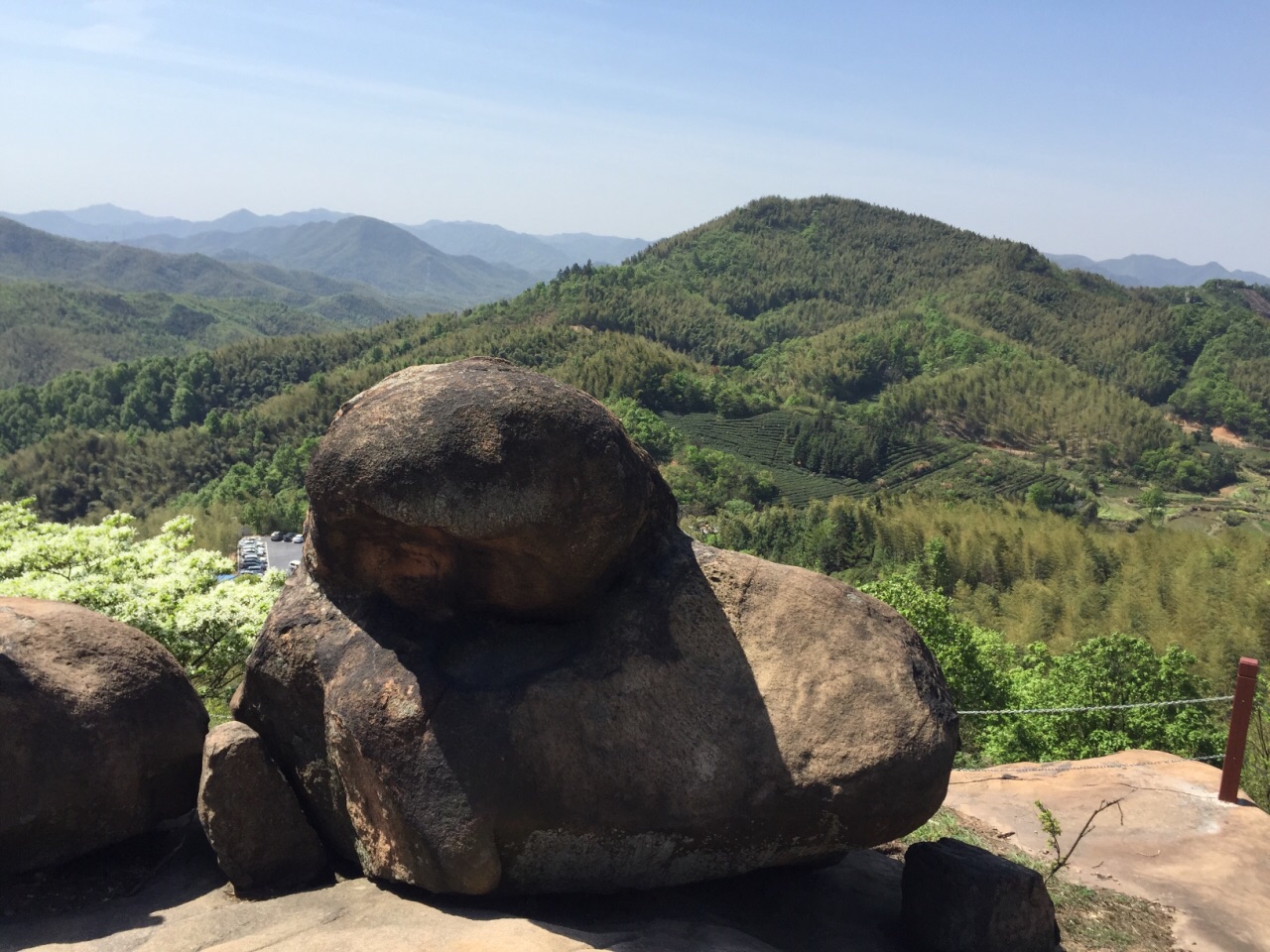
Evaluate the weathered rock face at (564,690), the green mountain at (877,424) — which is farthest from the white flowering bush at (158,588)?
the green mountain at (877,424)

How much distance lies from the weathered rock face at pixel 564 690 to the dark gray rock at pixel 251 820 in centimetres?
28

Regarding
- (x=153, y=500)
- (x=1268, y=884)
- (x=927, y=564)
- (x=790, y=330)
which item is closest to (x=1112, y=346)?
(x=790, y=330)

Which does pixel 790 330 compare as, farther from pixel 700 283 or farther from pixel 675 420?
pixel 675 420

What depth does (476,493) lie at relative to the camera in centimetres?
701

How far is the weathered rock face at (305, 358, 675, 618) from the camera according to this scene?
703cm

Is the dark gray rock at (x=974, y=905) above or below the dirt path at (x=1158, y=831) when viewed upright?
above

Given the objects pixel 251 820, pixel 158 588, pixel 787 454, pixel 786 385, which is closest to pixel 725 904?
pixel 251 820

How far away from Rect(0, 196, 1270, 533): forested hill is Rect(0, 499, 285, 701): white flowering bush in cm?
4992

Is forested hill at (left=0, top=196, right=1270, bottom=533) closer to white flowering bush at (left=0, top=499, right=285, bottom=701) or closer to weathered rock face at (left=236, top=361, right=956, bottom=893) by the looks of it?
white flowering bush at (left=0, top=499, right=285, bottom=701)

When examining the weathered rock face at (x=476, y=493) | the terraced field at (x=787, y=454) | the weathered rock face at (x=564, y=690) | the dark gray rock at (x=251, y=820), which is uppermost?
the weathered rock face at (x=476, y=493)

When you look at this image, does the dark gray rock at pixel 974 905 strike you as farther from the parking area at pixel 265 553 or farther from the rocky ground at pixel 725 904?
the parking area at pixel 265 553

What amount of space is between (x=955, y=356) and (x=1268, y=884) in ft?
411

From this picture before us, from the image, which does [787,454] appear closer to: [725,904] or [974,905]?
[725,904]

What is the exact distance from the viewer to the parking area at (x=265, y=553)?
2112 inches
